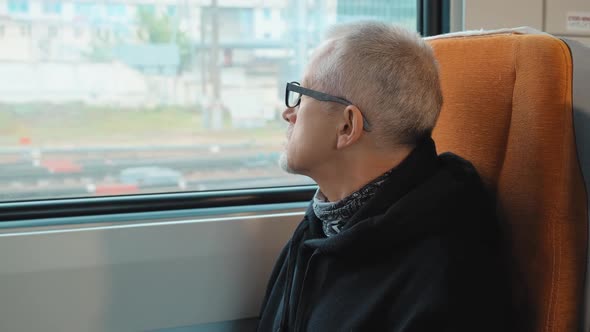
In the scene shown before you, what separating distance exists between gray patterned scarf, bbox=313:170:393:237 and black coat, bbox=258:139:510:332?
0.06 meters

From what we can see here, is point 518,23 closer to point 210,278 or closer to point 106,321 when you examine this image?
point 210,278

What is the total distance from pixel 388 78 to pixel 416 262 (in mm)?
393

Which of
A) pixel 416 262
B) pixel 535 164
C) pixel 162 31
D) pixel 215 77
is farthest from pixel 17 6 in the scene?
pixel 535 164

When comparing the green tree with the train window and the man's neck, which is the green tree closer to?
the train window

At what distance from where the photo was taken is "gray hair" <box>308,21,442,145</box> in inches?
51.0

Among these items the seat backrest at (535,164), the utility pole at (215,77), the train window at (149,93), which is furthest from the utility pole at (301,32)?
the seat backrest at (535,164)

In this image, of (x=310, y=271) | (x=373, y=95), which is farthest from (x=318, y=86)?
(x=310, y=271)

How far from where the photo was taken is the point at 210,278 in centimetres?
187

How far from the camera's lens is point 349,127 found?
1357 millimetres

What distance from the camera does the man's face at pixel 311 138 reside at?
4.56 ft

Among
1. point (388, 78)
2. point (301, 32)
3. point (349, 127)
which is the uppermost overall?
point (301, 32)

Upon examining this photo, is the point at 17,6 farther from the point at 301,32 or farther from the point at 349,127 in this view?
the point at 349,127

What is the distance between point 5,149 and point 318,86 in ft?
3.22

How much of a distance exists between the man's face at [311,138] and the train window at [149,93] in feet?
1.96
